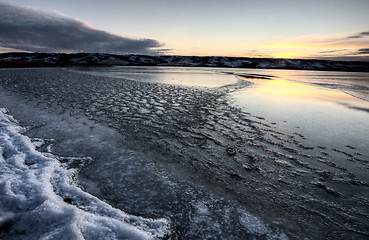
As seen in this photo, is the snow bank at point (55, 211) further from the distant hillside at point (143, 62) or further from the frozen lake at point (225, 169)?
the distant hillside at point (143, 62)

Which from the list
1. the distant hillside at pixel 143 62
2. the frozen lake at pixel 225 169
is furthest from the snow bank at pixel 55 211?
the distant hillside at pixel 143 62

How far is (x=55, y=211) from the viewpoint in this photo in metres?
3.03

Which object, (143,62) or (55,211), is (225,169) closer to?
(55,211)

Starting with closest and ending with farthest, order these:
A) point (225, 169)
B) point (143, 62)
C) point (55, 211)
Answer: point (55, 211)
point (225, 169)
point (143, 62)

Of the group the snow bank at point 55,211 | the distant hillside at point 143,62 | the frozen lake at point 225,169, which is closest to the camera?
the snow bank at point 55,211

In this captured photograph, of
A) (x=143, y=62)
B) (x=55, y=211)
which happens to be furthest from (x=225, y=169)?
(x=143, y=62)

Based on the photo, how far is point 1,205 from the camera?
122 inches

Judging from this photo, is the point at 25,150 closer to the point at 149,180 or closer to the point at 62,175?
the point at 62,175

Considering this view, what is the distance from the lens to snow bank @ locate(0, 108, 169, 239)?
2717 millimetres

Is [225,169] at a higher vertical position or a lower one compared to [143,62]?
lower

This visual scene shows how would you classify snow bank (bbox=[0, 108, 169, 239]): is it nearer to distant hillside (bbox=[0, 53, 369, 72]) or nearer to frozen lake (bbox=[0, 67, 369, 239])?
frozen lake (bbox=[0, 67, 369, 239])

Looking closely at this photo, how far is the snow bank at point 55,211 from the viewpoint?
2.72 m

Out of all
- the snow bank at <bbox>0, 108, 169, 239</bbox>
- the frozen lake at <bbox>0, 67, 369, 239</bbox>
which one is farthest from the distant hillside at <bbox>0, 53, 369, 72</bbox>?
the snow bank at <bbox>0, 108, 169, 239</bbox>

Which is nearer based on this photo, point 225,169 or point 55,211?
point 55,211
